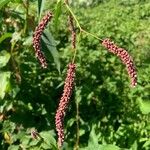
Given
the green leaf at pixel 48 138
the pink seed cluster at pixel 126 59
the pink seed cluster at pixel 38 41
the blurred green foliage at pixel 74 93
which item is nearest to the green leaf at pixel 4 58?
the blurred green foliage at pixel 74 93

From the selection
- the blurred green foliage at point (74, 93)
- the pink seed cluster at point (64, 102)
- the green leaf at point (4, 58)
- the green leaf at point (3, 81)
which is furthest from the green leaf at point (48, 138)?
the pink seed cluster at point (64, 102)

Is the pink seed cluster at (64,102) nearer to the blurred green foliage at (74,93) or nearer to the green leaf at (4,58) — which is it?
the blurred green foliage at (74,93)

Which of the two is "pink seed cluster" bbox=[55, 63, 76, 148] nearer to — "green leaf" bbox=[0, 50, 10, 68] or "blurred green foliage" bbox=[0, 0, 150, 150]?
"blurred green foliage" bbox=[0, 0, 150, 150]

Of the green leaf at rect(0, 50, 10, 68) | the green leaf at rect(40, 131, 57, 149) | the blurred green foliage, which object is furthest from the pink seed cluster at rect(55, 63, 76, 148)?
the green leaf at rect(0, 50, 10, 68)

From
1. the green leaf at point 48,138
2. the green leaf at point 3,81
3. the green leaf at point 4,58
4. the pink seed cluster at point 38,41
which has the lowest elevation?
the green leaf at point 48,138

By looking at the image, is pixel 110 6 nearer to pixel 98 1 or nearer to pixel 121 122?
pixel 98 1

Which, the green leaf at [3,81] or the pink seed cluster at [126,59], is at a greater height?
the pink seed cluster at [126,59]

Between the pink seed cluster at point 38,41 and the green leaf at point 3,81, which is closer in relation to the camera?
the pink seed cluster at point 38,41

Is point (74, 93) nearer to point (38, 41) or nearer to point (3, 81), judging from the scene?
point (3, 81)

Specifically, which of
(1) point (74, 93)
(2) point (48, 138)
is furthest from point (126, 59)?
(1) point (74, 93)

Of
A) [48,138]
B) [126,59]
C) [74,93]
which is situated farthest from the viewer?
[74,93]
